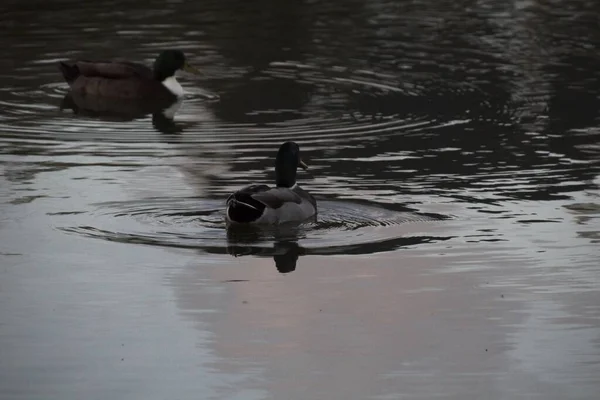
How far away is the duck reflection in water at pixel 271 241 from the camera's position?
12195 millimetres

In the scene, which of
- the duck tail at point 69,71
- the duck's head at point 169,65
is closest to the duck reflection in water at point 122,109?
the duck tail at point 69,71

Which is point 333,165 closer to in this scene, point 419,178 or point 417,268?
point 419,178

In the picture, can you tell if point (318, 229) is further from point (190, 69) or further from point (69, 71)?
point (69, 71)

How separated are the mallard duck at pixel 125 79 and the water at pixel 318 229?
272 millimetres

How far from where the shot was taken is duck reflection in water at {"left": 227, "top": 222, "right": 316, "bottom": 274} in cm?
1220

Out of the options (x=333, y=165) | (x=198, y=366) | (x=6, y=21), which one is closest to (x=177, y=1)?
(x=6, y=21)

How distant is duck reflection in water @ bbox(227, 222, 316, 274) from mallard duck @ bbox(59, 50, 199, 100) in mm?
7745

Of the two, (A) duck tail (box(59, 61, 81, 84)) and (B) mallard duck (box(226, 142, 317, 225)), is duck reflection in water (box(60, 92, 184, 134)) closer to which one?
(A) duck tail (box(59, 61, 81, 84))

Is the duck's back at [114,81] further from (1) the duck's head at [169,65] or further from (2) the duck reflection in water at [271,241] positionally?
(2) the duck reflection in water at [271,241]

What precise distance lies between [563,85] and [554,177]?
222 inches

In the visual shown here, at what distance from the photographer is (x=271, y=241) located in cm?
1278

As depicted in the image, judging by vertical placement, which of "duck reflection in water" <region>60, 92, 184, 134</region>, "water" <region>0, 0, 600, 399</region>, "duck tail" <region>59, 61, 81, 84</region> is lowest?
"duck reflection in water" <region>60, 92, 184, 134</region>

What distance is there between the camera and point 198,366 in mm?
9555

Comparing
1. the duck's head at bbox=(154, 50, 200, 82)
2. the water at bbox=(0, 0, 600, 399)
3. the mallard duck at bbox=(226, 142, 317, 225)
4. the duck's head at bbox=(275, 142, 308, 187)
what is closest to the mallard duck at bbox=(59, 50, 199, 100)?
the duck's head at bbox=(154, 50, 200, 82)
